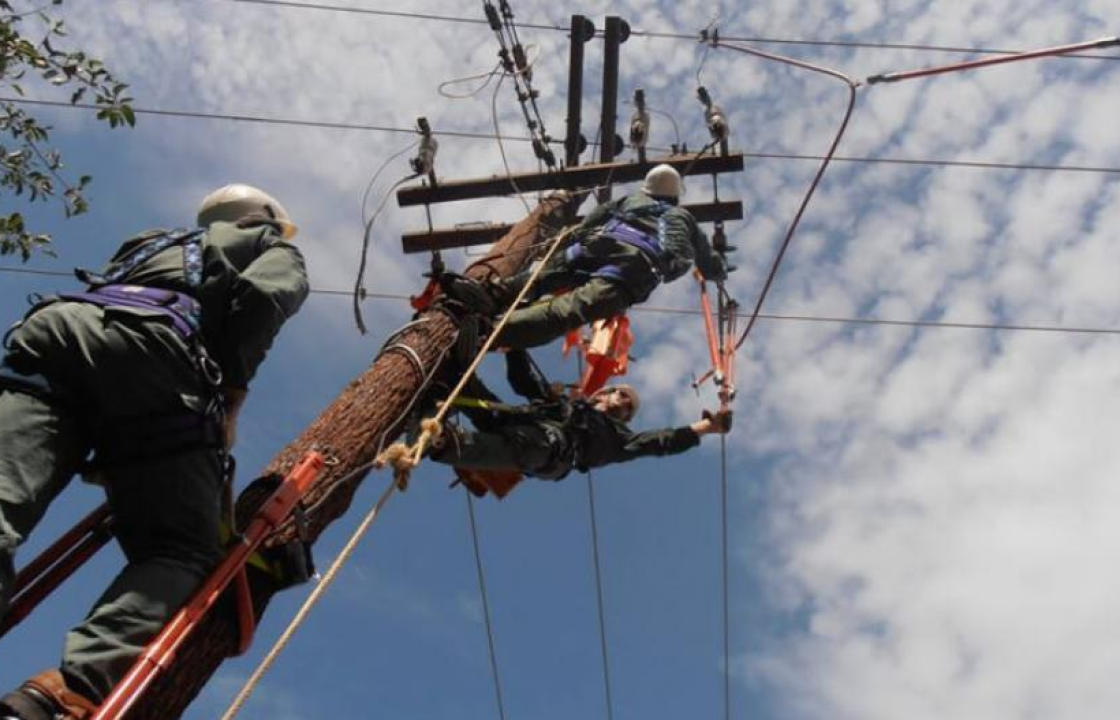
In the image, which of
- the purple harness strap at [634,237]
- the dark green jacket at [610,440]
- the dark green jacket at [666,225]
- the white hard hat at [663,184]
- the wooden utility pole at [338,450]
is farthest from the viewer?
the white hard hat at [663,184]

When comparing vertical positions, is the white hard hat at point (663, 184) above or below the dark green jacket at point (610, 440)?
above

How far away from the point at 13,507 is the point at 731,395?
11.4 feet

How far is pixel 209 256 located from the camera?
2615 mm

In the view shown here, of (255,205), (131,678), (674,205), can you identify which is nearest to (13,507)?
(131,678)

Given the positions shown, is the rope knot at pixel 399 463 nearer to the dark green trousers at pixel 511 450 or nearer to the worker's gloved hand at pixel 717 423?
the dark green trousers at pixel 511 450

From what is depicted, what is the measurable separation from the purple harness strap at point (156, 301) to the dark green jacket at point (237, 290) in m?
0.05

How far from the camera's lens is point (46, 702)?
6.31 feet

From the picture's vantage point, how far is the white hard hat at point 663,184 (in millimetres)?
5688

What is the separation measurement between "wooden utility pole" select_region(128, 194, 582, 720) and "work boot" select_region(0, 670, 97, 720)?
325mm

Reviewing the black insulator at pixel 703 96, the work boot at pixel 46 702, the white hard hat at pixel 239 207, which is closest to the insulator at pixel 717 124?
the black insulator at pixel 703 96

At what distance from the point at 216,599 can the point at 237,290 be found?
0.69 metres

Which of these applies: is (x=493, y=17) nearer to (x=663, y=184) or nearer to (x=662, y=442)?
(x=663, y=184)

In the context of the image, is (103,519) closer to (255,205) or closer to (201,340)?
(201,340)

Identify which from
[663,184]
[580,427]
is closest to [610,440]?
[580,427]
